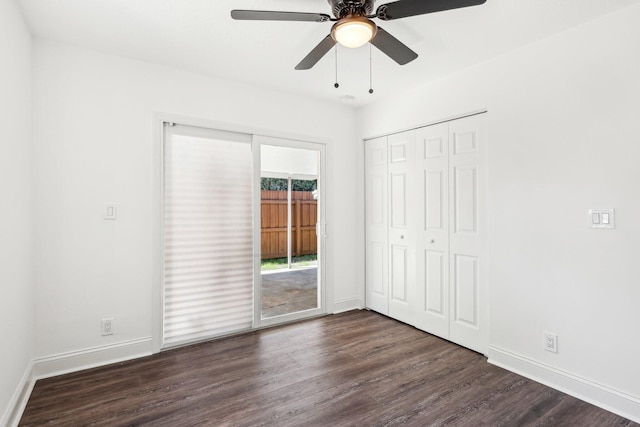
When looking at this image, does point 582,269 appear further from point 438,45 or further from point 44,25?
point 44,25

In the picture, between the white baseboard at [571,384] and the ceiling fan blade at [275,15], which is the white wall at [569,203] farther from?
the ceiling fan blade at [275,15]

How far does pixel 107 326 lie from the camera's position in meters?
2.76

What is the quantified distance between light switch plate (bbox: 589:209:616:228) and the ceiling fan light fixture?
1.91m

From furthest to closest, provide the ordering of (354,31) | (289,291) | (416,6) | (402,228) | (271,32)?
(289,291)
(402,228)
(271,32)
(354,31)
(416,6)

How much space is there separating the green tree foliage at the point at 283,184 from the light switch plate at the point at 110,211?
140 cm

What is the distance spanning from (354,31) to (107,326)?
9.64ft

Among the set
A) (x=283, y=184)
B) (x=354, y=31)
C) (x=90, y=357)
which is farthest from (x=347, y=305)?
(x=354, y=31)

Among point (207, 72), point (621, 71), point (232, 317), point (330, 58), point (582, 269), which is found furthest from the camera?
point (232, 317)

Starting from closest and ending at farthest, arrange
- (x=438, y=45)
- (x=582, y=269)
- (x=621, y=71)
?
(x=621, y=71) → (x=582, y=269) → (x=438, y=45)

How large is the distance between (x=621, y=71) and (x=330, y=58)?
2.06 m

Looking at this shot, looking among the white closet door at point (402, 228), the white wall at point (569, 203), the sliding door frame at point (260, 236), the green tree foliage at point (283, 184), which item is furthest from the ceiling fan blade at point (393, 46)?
the green tree foliage at point (283, 184)

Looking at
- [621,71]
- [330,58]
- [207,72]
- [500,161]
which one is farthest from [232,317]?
[621,71]

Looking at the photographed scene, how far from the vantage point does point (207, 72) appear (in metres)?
3.17

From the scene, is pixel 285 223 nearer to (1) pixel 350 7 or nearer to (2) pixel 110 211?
(2) pixel 110 211
